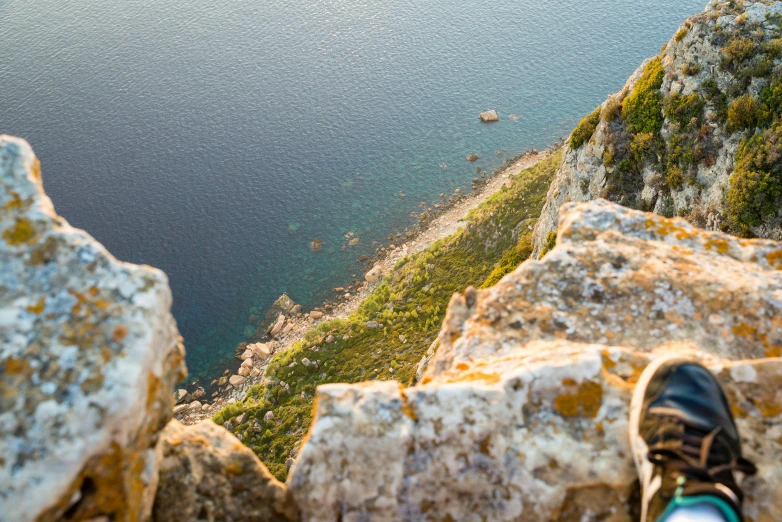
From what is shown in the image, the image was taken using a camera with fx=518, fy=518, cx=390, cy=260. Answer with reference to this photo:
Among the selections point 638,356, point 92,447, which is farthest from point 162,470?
point 638,356

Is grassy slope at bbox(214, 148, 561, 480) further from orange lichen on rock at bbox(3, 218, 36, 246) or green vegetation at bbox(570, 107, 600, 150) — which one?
orange lichen on rock at bbox(3, 218, 36, 246)

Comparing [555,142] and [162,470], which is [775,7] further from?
[555,142]

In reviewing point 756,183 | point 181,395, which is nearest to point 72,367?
point 756,183

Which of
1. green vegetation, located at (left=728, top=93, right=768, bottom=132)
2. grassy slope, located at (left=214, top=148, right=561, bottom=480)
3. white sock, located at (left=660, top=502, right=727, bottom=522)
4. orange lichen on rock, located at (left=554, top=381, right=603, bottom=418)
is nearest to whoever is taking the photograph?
white sock, located at (left=660, top=502, right=727, bottom=522)

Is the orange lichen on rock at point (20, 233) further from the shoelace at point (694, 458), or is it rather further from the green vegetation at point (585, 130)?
the green vegetation at point (585, 130)

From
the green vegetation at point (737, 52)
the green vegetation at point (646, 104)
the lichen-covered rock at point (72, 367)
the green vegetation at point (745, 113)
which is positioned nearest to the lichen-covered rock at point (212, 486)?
the lichen-covered rock at point (72, 367)

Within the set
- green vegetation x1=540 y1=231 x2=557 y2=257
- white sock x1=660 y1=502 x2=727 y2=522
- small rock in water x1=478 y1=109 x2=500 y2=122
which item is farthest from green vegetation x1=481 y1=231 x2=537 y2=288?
small rock in water x1=478 y1=109 x2=500 y2=122

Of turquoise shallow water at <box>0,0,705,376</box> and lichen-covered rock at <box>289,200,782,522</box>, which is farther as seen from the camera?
turquoise shallow water at <box>0,0,705,376</box>
